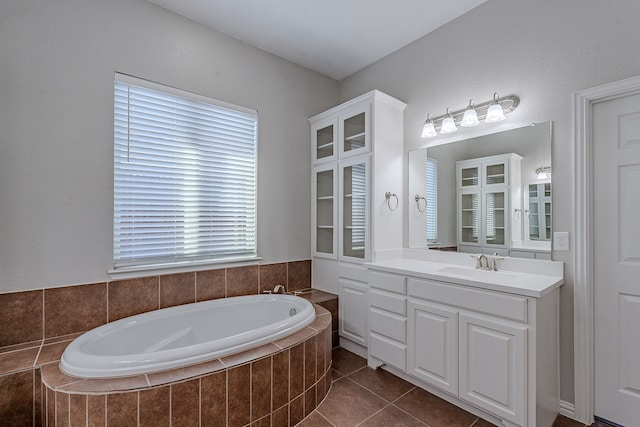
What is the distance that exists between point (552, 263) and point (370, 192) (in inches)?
54.1

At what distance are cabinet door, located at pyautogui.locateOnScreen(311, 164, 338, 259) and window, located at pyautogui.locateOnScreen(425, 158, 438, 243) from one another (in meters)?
0.85

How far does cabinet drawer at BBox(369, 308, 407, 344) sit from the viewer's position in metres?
2.24

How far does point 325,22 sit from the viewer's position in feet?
8.41

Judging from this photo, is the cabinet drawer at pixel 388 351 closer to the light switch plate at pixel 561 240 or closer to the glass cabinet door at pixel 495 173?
the light switch plate at pixel 561 240

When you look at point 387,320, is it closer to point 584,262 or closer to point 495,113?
point 584,262

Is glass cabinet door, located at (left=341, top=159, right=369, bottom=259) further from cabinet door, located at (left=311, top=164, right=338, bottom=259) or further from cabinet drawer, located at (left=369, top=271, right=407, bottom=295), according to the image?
cabinet drawer, located at (left=369, top=271, right=407, bottom=295)

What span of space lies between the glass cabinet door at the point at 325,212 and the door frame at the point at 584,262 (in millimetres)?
1835

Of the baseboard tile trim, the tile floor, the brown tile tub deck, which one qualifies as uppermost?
the brown tile tub deck

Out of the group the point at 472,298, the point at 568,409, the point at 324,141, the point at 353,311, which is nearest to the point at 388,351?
the point at 353,311

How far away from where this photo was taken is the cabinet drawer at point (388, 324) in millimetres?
2242

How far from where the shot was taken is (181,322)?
7.57 ft

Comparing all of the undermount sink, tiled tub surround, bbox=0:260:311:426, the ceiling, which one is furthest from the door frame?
tiled tub surround, bbox=0:260:311:426

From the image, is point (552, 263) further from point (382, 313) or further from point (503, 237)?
point (382, 313)

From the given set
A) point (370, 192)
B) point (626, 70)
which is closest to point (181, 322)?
point (370, 192)
